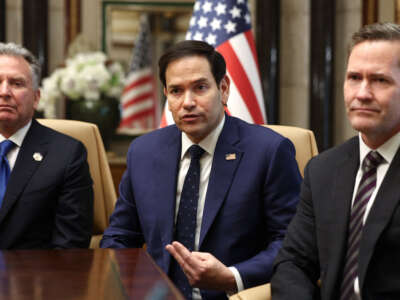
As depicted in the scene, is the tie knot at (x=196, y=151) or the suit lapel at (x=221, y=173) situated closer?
the suit lapel at (x=221, y=173)

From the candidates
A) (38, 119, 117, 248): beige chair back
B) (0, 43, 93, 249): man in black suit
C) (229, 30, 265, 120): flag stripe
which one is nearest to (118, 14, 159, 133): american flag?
(229, 30, 265, 120): flag stripe

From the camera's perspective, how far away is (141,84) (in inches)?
230

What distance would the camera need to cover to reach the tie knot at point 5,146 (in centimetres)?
293

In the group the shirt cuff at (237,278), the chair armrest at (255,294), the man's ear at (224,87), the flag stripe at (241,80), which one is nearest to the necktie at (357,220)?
the chair armrest at (255,294)

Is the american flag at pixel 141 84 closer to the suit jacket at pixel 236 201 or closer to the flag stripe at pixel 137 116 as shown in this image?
the flag stripe at pixel 137 116

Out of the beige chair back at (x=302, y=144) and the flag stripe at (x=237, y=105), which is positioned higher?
the flag stripe at (x=237, y=105)

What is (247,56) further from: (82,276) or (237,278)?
(82,276)

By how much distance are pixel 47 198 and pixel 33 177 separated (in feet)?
0.40

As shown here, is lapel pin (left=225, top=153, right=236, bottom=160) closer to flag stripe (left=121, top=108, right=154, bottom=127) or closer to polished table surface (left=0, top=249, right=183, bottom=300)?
polished table surface (left=0, top=249, right=183, bottom=300)

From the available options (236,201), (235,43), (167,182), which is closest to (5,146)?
(167,182)

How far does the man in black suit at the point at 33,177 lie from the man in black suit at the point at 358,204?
1160mm

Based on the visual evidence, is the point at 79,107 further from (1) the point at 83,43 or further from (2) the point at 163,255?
(2) the point at 163,255

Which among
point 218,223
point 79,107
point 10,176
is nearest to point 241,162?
point 218,223

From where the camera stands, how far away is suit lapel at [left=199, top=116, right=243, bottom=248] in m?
2.48
